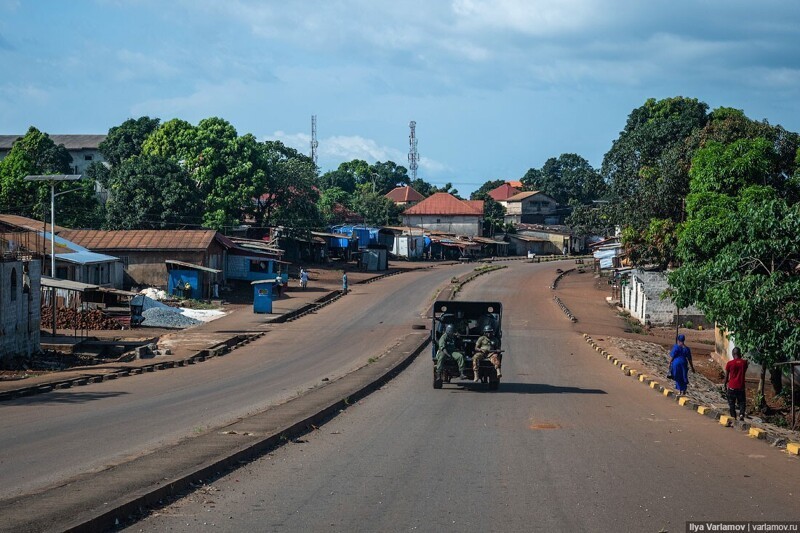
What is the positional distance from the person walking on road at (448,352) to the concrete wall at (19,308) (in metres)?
16.1

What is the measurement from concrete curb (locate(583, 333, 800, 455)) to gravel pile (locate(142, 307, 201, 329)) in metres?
22.4

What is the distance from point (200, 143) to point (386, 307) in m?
30.9

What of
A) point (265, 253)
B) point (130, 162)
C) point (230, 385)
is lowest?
point (230, 385)

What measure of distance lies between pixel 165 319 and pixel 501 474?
34.5 m

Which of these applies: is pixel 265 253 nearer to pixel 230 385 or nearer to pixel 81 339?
pixel 81 339

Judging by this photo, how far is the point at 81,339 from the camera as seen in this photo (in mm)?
36281

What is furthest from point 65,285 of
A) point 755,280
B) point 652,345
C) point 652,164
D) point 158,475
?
point 652,164

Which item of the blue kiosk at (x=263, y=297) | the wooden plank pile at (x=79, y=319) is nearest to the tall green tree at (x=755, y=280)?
the wooden plank pile at (x=79, y=319)

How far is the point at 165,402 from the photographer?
21.6 meters

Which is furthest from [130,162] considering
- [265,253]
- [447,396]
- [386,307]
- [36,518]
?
[36,518]

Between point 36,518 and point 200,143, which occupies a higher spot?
point 200,143

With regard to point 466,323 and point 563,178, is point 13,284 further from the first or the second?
point 563,178

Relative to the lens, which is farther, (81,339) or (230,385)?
(81,339)

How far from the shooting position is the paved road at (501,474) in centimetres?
941
